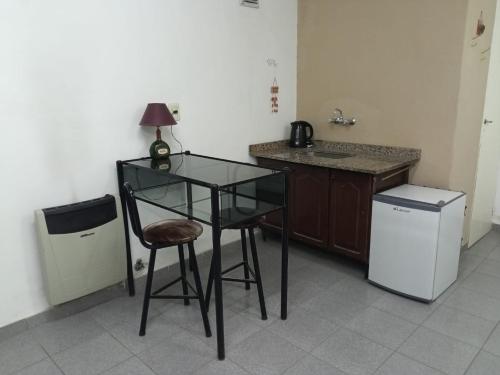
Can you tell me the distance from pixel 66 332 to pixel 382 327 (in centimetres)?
196

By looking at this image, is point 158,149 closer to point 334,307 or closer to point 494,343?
point 334,307

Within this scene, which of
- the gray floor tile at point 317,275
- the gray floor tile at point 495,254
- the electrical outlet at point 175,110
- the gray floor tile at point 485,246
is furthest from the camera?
the gray floor tile at point 485,246

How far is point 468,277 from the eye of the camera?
9.93 feet

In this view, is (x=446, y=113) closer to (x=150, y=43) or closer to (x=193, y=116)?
(x=193, y=116)

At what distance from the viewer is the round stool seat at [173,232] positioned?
7.18ft

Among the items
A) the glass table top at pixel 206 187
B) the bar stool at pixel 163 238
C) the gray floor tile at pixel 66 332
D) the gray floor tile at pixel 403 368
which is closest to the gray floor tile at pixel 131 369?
the bar stool at pixel 163 238

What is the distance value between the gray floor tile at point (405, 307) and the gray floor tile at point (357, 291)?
56 millimetres

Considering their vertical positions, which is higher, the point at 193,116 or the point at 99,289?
the point at 193,116

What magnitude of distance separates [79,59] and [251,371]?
2.09m

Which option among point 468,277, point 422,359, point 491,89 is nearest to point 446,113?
point 491,89

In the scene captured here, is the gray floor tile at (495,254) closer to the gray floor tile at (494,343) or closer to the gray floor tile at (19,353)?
the gray floor tile at (494,343)

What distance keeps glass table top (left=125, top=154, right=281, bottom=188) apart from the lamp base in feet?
0.14

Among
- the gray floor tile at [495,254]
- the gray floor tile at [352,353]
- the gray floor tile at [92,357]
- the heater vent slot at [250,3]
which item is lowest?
the gray floor tile at [92,357]

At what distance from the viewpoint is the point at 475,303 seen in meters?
2.66
